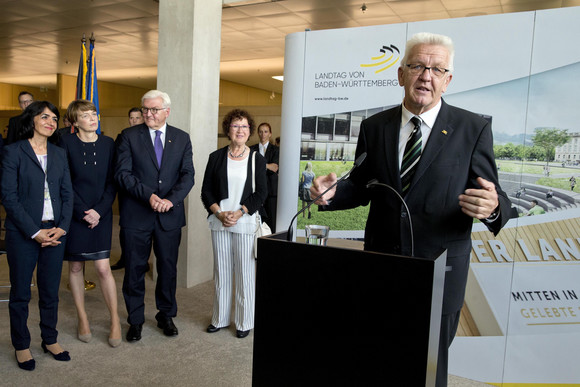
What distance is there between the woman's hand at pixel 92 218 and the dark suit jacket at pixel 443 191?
2239 mm

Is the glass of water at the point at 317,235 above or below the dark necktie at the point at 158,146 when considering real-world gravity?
below

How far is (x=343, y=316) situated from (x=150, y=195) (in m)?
2.56

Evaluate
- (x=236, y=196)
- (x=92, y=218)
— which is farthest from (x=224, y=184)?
(x=92, y=218)

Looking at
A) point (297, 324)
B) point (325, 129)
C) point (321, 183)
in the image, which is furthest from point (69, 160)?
point (297, 324)

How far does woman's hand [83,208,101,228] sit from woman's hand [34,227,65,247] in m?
0.28

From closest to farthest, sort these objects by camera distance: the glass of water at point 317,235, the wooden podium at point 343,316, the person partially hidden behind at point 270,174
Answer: the wooden podium at point 343,316
the glass of water at point 317,235
the person partially hidden behind at point 270,174

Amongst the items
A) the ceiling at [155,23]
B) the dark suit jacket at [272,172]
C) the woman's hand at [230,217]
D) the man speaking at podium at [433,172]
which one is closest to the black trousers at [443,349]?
the man speaking at podium at [433,172]

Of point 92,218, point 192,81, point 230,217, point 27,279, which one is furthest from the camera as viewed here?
point 192,81

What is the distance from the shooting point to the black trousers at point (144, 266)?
11.8 ft

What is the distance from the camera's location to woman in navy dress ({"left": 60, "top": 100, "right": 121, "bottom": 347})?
11.1ft

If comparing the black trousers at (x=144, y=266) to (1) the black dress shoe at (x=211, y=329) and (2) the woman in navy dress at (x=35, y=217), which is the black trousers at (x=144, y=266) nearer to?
(1) the black dress shoe at (x=211, y=329)

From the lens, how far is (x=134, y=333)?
142 inches

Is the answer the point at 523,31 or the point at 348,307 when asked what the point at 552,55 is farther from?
the point at 348,307

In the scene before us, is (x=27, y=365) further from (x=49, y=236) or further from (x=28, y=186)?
(x=28, y=186)
